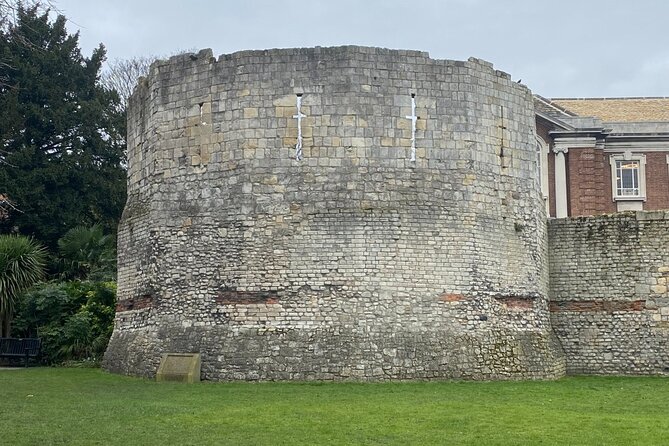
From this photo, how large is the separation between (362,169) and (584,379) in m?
6.47

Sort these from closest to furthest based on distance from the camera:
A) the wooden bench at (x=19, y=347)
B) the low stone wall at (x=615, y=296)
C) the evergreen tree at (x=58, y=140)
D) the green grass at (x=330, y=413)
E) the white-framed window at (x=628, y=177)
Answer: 1. the green grass at (x=330, y=413)
2. the low stone wall at (x=615, y=296)
3. the wooden bench at (x=19, y=347)
4. the evergreen tree at (x=58, y=140)
5. the white-framed window at (x=628, y=177)

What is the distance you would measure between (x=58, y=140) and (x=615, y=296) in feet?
74.0

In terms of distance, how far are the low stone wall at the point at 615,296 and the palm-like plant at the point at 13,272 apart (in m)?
13.6

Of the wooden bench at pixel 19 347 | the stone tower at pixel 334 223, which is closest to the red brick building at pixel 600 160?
the stone tower at pixel 334 223

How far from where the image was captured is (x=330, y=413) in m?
12.9

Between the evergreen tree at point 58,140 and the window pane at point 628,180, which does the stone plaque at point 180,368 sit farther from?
the window pane at point 628,180

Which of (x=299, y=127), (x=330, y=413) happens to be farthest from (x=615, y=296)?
(x=330, y=413)

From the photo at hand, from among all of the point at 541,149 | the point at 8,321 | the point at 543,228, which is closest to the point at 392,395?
the point at 543,228

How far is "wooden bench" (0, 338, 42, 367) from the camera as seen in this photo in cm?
2362

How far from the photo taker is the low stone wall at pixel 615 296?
20938 millimetres

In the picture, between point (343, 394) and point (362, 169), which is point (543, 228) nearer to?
point (362, 169)

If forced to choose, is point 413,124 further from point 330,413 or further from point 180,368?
point 330,413

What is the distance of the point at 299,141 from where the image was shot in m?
18.3

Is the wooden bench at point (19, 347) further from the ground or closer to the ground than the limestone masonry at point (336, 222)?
closer to the ground
